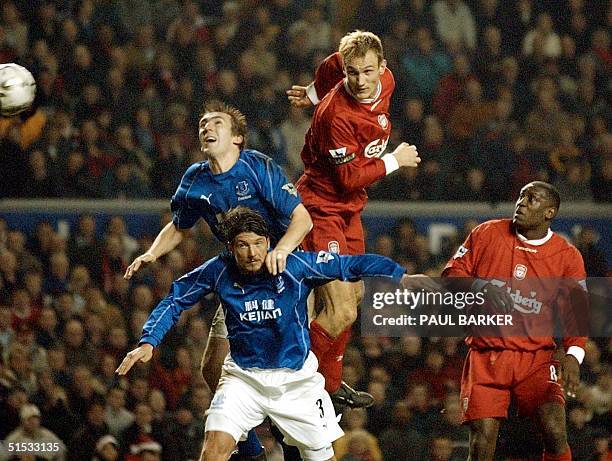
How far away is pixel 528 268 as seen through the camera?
6.71 m

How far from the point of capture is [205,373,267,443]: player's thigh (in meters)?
5.81

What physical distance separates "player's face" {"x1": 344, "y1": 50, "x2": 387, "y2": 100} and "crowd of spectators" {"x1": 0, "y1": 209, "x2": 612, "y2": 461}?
2.97 metres

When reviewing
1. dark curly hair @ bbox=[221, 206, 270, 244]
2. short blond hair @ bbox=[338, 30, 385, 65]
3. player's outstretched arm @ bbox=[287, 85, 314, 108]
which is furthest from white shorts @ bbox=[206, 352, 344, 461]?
player's outstretched arm @ bbox=[287, 85, 314, 108]

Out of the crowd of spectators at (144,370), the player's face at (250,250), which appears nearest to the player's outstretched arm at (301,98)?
the player's face at (250,250)

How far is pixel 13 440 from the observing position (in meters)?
8.35

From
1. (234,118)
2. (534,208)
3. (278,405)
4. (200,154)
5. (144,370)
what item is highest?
(234,118)

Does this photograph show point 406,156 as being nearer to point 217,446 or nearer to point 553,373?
point 553,373

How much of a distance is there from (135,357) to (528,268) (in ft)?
7.80

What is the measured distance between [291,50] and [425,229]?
8.02 feet

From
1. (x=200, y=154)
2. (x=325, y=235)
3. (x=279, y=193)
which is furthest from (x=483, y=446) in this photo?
(x=200, y=154)

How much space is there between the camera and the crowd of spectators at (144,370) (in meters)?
8.45

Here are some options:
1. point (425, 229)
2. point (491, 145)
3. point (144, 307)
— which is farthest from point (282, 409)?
point (491, 145)

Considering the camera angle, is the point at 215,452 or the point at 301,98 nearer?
the point at 215,452

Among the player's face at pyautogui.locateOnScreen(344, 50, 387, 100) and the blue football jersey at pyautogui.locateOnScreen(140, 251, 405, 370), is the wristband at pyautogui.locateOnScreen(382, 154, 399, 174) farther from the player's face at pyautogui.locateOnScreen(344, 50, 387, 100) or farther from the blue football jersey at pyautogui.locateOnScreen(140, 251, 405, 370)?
the blue football jersey at pyautogui.locateOnScreen(140, 251, 405, 370)
